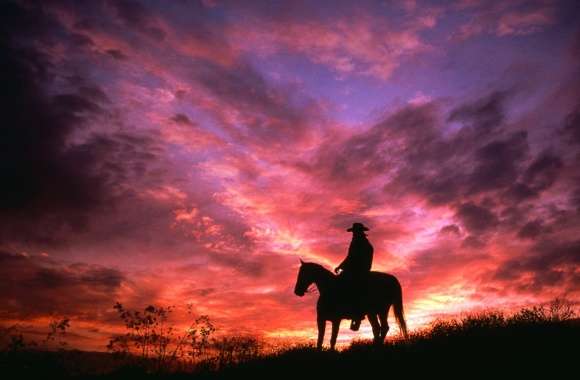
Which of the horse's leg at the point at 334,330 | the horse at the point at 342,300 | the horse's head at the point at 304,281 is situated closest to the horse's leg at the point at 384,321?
the horse at the point at 342,300

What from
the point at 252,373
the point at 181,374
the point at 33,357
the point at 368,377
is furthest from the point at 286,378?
the point at 33,357

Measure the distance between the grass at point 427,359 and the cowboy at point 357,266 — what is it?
241 centimetres

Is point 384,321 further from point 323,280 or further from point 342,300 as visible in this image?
point 323,280

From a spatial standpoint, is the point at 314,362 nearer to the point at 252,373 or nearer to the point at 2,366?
the point at 252,373

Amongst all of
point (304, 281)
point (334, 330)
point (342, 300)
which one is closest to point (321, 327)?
point (334, 330)

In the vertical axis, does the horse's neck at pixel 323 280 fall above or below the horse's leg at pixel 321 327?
above

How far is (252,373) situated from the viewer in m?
8.28

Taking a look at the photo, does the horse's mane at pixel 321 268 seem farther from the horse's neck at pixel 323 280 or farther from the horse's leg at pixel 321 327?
the horse's leg at pixel 321 327

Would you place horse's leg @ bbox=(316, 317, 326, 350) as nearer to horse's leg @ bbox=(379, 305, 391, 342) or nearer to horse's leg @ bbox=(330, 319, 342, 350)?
horse's leg @ bbox=(330, 319, 342, 350)

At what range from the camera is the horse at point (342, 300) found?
13.3m

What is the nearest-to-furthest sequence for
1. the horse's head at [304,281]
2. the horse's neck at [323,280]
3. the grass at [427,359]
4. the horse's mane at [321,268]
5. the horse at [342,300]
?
the grass at [427,359]
the horse at [342,300]
the horse's neck at [323,280]
the horse's mane at [321,268]
the horse's head at [304,281]

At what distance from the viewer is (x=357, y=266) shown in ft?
44.4

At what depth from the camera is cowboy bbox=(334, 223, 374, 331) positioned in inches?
529

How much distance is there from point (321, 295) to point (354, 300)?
46.6 inches
